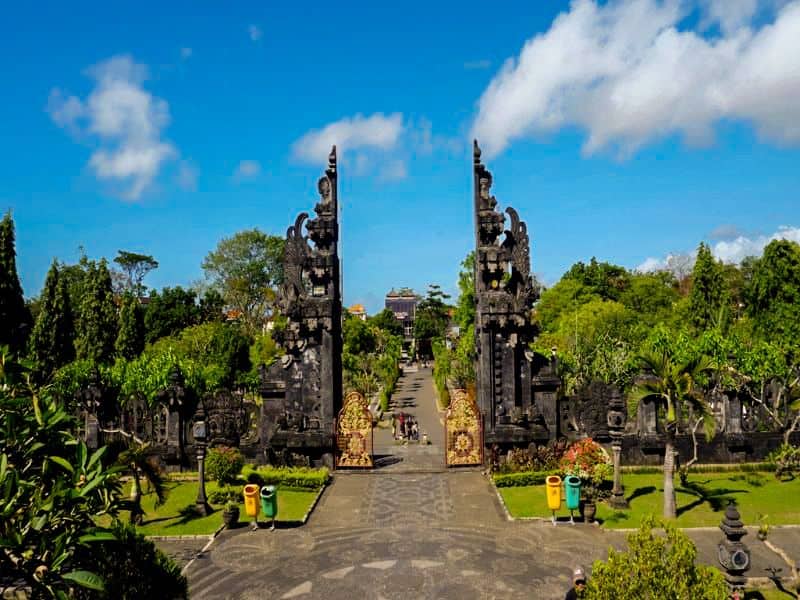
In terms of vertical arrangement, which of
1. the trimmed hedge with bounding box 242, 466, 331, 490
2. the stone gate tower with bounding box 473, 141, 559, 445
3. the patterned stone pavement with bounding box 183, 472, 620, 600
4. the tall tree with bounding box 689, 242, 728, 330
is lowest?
the patterned stone pavement with bounding box 183, 472, 620, 600

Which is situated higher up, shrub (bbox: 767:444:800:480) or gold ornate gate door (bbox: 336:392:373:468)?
gold ornate gate door (bbox: 336:392:373:468)

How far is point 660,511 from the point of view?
18.0 metres

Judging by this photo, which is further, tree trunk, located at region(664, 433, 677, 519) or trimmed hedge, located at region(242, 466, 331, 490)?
trimmed hedge, located at region(242, 466, 331, 490)

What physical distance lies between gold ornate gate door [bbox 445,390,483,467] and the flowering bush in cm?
383

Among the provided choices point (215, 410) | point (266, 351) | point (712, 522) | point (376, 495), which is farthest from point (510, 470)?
point (266, 351)

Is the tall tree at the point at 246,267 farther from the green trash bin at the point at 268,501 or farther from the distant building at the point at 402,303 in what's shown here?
the distant building at the point at 402,303

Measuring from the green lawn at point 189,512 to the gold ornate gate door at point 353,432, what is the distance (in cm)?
257

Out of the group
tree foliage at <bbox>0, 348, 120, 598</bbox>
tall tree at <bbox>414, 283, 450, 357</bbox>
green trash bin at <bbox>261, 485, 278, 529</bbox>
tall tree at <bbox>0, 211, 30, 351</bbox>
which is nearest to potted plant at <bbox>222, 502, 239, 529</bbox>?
green trash bin at <bbox>261, 485, 278, 529</bbox>

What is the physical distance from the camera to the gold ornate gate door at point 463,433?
23.1m

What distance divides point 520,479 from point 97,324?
41867 millimetres

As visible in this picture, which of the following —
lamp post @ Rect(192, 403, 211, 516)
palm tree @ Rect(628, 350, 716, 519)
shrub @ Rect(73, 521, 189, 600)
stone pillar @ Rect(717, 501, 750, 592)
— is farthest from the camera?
lamp post @ Rect(192, 403, 211, 516)

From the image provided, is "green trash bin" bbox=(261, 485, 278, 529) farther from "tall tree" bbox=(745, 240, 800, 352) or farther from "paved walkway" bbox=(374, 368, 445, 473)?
"tall tree" bbox=(745, 240, 800, 352)

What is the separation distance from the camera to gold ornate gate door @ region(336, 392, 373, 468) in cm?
2291

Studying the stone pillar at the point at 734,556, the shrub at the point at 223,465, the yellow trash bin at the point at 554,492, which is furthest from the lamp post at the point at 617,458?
the shrub at the point at 223,465
